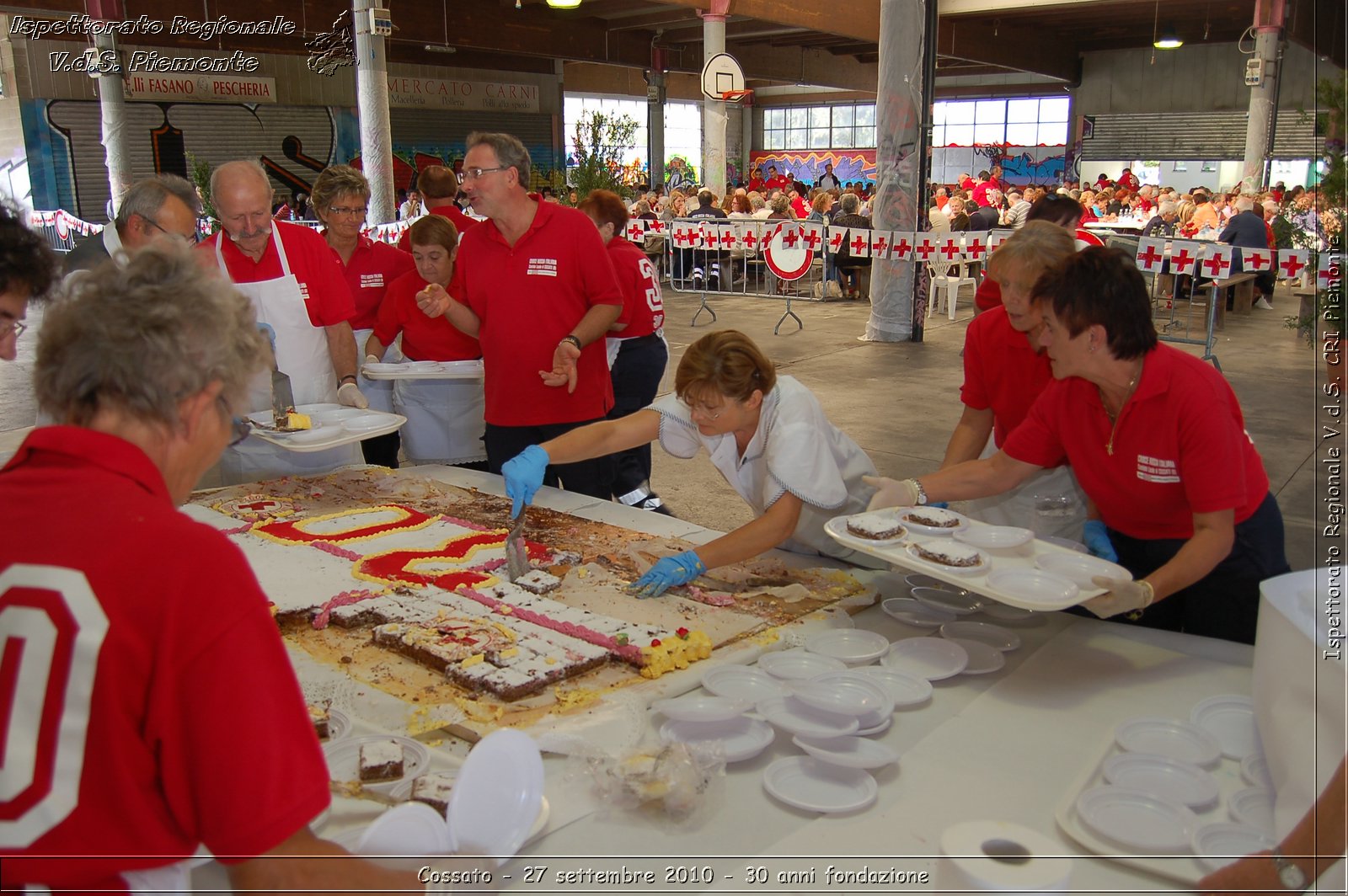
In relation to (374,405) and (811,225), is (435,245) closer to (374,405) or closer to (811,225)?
(374,405)

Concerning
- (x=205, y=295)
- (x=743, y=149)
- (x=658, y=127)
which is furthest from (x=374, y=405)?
(x=743, y=149)

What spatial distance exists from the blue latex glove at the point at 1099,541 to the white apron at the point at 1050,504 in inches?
6.2

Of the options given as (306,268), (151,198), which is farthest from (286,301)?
(151,198)

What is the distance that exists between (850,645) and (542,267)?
6.68 feet

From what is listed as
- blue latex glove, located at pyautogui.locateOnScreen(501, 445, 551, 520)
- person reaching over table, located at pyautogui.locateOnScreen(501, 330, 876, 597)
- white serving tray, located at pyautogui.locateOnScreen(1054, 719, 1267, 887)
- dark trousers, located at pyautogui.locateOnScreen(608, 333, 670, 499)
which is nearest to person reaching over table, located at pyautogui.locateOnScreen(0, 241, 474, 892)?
white serving tray, located at pyautogui.locateOnScreen(1054, 719, 1267, 887)

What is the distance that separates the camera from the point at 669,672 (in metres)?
2.06

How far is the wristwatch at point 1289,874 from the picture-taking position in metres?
1.31

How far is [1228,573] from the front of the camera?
2426mm

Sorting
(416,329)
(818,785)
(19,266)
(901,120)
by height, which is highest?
(901,120)

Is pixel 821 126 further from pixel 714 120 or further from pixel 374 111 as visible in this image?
pixel 374 111

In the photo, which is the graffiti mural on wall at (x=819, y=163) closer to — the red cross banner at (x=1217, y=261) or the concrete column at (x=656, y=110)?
the concrete column at (x=656, y=110)

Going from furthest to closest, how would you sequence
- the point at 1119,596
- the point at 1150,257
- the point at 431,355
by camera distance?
the point at 1150,257 < the point at 431,355 < the point at 1119,596

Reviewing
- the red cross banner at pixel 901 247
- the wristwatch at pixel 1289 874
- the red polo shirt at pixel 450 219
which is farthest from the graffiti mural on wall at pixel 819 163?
the wristwatch at pixel 1289 874

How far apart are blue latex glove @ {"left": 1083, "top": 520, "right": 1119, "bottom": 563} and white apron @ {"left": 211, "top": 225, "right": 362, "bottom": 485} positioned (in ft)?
8.39
